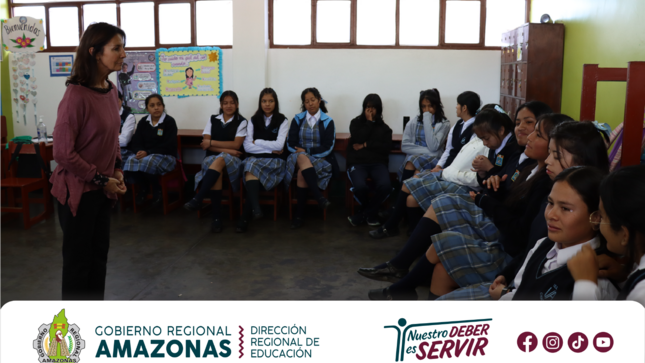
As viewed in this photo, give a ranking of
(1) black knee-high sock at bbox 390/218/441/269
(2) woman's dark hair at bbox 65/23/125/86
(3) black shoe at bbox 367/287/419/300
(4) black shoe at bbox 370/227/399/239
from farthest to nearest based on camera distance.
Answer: (4) black shoe at bbox 370/227/399/239, (1) black knee-high sock at bbox 390/218/441/269, (3) black shoe at bbox 367/287/419/300, (2) woman's dark hair at bbox 65/23/125/86

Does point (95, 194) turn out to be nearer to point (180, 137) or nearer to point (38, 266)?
point (38, 266)

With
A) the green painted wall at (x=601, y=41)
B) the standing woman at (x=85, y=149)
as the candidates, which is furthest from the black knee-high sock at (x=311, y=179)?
the standing woman at (x=85, y=149)

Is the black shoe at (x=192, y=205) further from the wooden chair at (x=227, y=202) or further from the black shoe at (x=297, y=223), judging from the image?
the black shoe at (x=297, y=223)

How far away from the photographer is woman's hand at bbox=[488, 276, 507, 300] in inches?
72.9

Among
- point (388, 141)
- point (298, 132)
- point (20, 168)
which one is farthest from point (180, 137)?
point (388, 141)

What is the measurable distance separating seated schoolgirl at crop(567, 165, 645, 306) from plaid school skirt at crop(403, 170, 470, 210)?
1.99 metres

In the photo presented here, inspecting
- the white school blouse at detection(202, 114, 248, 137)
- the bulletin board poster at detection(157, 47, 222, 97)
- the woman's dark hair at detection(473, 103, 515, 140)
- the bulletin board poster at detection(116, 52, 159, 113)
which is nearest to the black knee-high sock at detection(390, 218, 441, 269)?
the woman's dark hair at detection(473, 103, 515, 140)

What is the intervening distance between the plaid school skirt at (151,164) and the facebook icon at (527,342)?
4.08 m

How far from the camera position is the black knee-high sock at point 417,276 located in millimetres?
2488

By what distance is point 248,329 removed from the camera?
1268 millimetres

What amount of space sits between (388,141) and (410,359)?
3571 millimetres

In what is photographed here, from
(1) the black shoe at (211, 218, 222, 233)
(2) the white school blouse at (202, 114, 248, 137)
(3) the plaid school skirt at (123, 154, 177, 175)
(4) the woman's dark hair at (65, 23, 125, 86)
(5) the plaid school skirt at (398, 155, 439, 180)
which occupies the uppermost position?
(4) the woman's dark hair at (65, 23, 125, 86)

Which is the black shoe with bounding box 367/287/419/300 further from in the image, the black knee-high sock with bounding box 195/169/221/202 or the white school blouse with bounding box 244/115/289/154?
the white school blouse with bounding box 244/115/289/154

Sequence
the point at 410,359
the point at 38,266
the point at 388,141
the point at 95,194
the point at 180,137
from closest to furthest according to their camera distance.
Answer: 1. the point at 410,359
2. the point at 95,194
3. the point at 38,266
4. the point at 388,141
5. the point at 180,137
